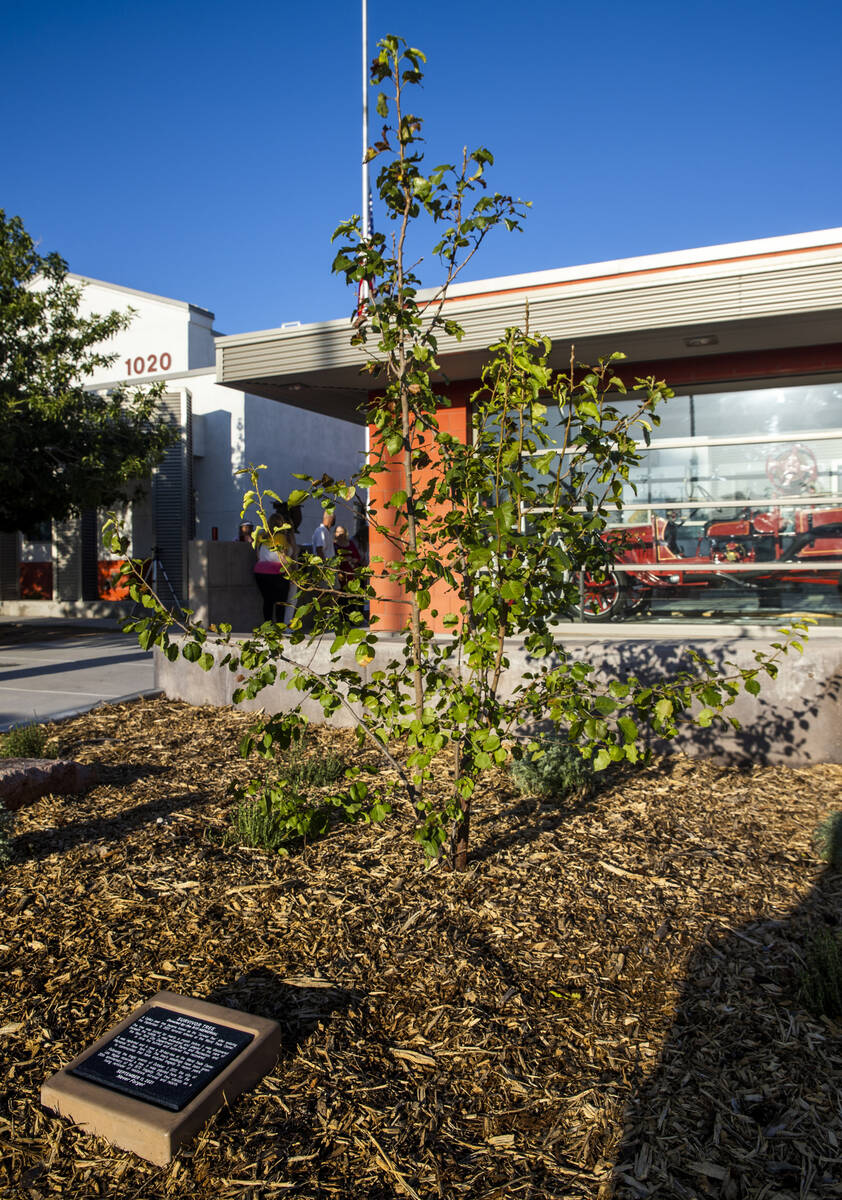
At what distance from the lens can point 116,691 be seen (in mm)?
7809

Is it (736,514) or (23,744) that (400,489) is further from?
(23,744)

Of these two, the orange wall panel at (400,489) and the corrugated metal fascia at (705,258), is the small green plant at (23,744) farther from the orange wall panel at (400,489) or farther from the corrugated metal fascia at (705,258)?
the corrugated metal fascia at (705,258)

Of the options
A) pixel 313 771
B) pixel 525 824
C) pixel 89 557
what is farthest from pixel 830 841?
pixel 89 557

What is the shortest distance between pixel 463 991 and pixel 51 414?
11.9m

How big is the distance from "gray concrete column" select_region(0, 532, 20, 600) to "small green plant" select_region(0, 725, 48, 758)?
17.0 meters

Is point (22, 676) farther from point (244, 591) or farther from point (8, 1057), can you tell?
point (8, 1057)

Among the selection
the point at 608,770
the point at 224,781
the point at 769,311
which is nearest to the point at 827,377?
the point at 769,311

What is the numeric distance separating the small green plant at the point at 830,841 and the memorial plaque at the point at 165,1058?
267 cm

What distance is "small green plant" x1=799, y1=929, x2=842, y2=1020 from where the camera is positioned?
8.86 feet

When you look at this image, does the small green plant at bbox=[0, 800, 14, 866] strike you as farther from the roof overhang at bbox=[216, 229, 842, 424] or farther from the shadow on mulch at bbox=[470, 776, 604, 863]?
the roof overhang at bbox=[216, 229, 842, 424]

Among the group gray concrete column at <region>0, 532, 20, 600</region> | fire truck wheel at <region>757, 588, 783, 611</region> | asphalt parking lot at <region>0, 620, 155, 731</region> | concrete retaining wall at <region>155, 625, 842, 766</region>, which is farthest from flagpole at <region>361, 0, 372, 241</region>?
concrete retaining wall at <region>155, 625, 842, 766</region>

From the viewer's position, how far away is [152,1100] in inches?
85.4

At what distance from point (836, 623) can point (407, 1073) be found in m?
7.63

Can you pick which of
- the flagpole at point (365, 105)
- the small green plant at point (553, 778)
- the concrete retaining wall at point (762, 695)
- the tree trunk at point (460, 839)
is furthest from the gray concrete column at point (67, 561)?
the tree trunk at point (460, 839)
